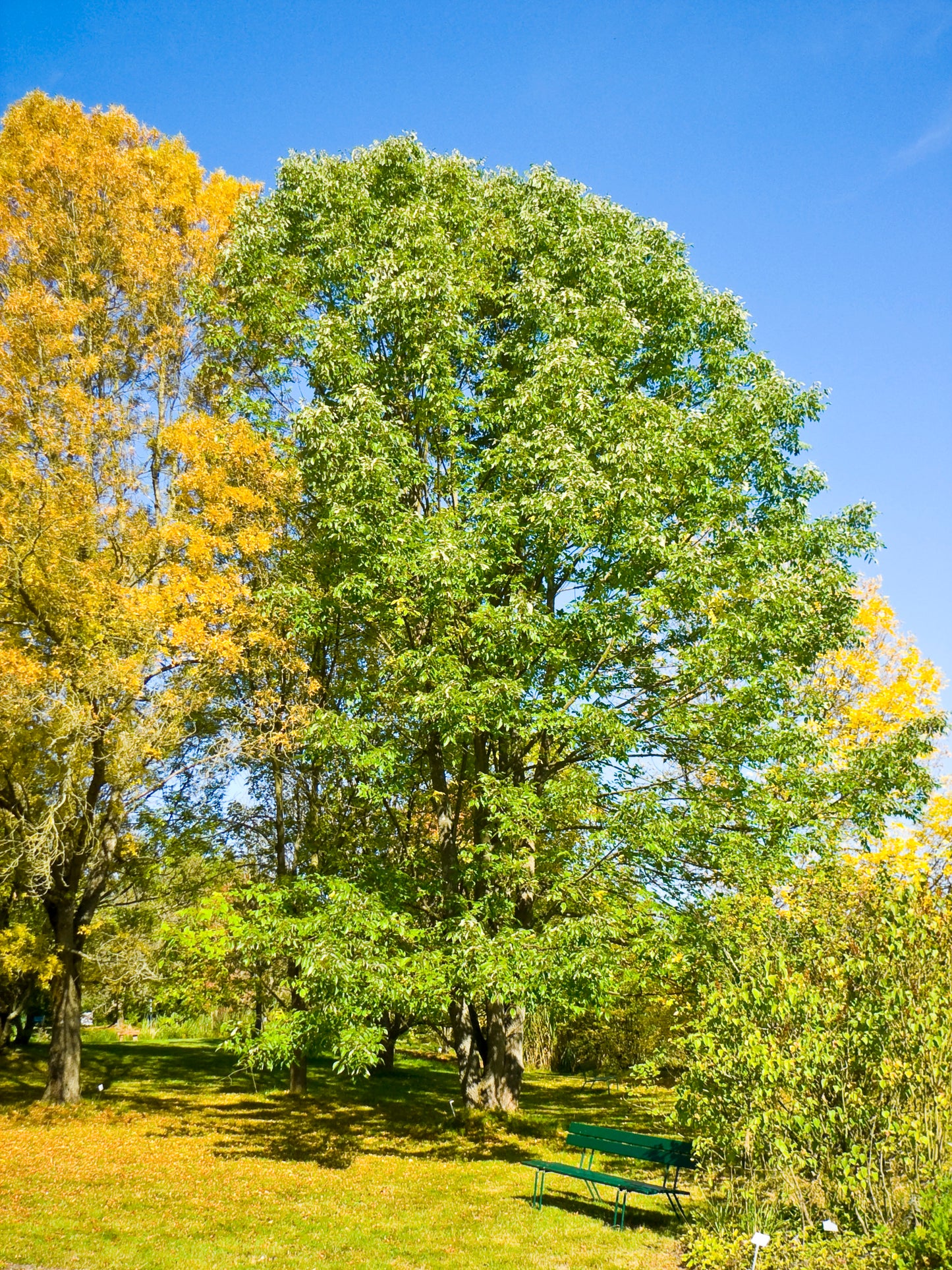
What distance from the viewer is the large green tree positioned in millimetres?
11914

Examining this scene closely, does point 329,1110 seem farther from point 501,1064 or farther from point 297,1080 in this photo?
point 501,1064

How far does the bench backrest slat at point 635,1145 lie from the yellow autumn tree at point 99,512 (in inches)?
335

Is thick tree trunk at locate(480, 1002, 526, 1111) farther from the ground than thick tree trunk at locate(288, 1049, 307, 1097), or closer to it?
farther from the ground

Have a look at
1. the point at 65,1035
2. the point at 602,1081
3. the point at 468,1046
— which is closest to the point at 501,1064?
the point at 468,1046

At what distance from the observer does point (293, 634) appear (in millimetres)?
16188

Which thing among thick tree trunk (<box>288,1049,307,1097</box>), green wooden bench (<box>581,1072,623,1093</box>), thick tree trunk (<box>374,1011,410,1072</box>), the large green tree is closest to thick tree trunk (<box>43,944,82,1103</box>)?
thick tree trunk (<box>288,1049,307,1097</box>)

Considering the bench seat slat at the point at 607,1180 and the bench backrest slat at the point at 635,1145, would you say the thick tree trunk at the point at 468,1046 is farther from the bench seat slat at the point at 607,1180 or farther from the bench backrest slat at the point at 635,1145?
the bench seat slat at the point at 607,1180

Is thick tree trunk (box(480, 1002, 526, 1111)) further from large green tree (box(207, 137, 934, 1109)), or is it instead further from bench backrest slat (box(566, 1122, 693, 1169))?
bench backrest slat (box(566, 1122, 693, 1169))

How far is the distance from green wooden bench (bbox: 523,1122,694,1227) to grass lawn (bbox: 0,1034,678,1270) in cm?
24

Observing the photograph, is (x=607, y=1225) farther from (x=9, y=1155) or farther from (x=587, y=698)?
(x=9, y=1155)

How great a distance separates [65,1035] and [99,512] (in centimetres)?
1021

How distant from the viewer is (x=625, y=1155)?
9922 mm

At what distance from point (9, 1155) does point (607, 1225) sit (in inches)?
331

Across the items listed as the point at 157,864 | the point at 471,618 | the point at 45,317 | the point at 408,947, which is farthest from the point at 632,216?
the point at 157,864
